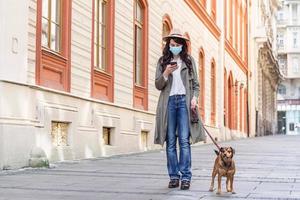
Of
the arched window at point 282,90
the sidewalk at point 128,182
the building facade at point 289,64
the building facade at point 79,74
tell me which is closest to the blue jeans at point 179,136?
the sidewalk at point 128,182

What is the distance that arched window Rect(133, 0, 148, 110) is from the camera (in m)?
18.7

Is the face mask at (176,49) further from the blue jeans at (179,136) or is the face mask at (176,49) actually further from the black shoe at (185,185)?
the black shoe at (185,185)

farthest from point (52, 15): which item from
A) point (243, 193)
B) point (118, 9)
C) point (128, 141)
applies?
point (243, 193)

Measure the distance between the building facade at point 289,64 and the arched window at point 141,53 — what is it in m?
80.8

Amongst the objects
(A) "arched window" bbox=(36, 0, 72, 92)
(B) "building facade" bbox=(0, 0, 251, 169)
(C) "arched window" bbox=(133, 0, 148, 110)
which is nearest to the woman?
(B) "building facade" bbox=(0, 0, 251, 169)

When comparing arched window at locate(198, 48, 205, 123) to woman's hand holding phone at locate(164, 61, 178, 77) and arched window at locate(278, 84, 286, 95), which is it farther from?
arched window at locate(278, 84, 286, 95)

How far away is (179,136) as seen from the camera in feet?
27.0

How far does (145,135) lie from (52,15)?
22.6ft

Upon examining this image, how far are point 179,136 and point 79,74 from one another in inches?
250

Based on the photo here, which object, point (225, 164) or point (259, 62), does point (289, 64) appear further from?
point (225, 164)

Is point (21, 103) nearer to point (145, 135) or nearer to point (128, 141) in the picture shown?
point (128, 141)

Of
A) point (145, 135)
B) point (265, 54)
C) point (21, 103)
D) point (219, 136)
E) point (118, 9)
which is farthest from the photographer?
point (265, 54)

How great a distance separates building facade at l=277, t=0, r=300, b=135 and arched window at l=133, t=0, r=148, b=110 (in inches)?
3182

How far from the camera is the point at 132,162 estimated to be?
13484mm
